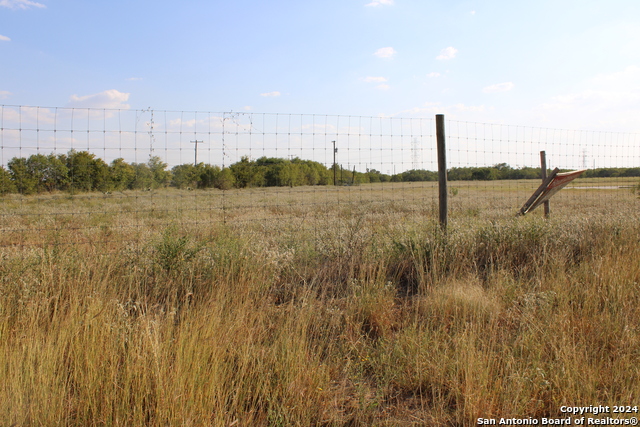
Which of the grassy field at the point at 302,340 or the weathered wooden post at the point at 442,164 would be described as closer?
the grassy field at the point at 302,340

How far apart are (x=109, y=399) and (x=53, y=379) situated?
0.52 meters

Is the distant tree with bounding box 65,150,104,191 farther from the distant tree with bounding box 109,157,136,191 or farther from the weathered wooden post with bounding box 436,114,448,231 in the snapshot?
the weathered wooden post with bounding box 436,114,448,231

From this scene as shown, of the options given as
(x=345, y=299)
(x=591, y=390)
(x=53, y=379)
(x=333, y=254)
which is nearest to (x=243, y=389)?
(x=53, y=379)

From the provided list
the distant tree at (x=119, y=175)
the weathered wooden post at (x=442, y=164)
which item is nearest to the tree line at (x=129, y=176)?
the distant tree at (x=119, y=175)

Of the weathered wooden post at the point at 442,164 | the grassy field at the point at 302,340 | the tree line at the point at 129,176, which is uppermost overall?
the tree line at the point at 129,176

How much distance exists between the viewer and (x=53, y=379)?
2.70 meters

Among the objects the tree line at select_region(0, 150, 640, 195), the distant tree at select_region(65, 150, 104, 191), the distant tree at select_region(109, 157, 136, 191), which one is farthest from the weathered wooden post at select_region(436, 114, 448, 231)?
the distant tree at select_region(109, 157, 136, 191)

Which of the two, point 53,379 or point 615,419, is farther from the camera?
point 53,379

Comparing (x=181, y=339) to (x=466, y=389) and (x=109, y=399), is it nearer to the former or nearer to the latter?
(x=109, y=399)

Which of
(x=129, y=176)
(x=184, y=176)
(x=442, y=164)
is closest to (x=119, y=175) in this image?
(x=129, y=176)

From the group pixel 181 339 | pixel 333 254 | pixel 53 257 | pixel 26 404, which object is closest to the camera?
pixel 26 404

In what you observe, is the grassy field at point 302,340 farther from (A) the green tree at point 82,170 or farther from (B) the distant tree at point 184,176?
(B) the distant tree at point 184,176

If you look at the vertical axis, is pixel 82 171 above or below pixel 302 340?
above

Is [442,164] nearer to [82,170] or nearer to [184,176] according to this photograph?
[184,176]
